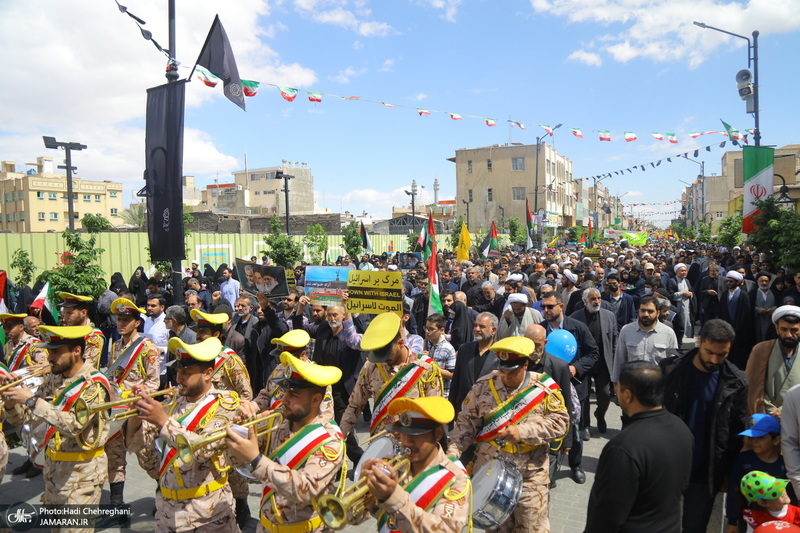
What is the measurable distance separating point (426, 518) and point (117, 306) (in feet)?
15.3

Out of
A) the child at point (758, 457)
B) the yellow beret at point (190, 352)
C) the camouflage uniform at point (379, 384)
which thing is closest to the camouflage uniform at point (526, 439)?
the camouflage uniform at point (379, 384)

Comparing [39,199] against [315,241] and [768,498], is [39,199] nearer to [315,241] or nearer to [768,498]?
[315,241]

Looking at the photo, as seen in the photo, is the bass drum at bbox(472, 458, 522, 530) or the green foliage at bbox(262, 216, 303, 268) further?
the green foliage at bbox(262, 216, 303, 268)

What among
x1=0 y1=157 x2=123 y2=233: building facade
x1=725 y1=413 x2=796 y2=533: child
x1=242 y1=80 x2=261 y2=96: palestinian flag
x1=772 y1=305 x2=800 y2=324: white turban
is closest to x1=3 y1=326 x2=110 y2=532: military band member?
x1=725 y1=413 x2=796 y2=533: child

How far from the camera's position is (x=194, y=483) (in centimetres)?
371

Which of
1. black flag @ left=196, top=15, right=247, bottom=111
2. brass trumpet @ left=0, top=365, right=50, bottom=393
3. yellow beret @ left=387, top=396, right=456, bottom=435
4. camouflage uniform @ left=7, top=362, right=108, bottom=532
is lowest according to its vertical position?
camouflage uniform @ left=7, top=362, right=108, bottom=532

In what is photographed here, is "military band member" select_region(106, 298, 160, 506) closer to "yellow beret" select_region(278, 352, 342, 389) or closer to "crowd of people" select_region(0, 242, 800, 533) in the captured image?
"crowd of people" select_region(0, 242, 800, 533)

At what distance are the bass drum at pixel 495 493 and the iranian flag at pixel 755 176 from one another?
15.3 meters

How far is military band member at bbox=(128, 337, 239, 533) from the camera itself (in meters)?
3.69

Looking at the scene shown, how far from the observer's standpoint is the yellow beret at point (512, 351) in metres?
3.82

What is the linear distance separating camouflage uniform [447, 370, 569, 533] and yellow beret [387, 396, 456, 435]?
94cm

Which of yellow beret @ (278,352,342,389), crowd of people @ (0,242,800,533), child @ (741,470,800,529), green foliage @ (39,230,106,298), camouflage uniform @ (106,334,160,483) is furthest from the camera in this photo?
green foliage @ (39,230,106,298)

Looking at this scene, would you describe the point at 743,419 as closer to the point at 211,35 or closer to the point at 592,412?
the point at 592,412

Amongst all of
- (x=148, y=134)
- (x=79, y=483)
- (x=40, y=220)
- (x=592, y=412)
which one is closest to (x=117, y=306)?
(x=79, y=483)
